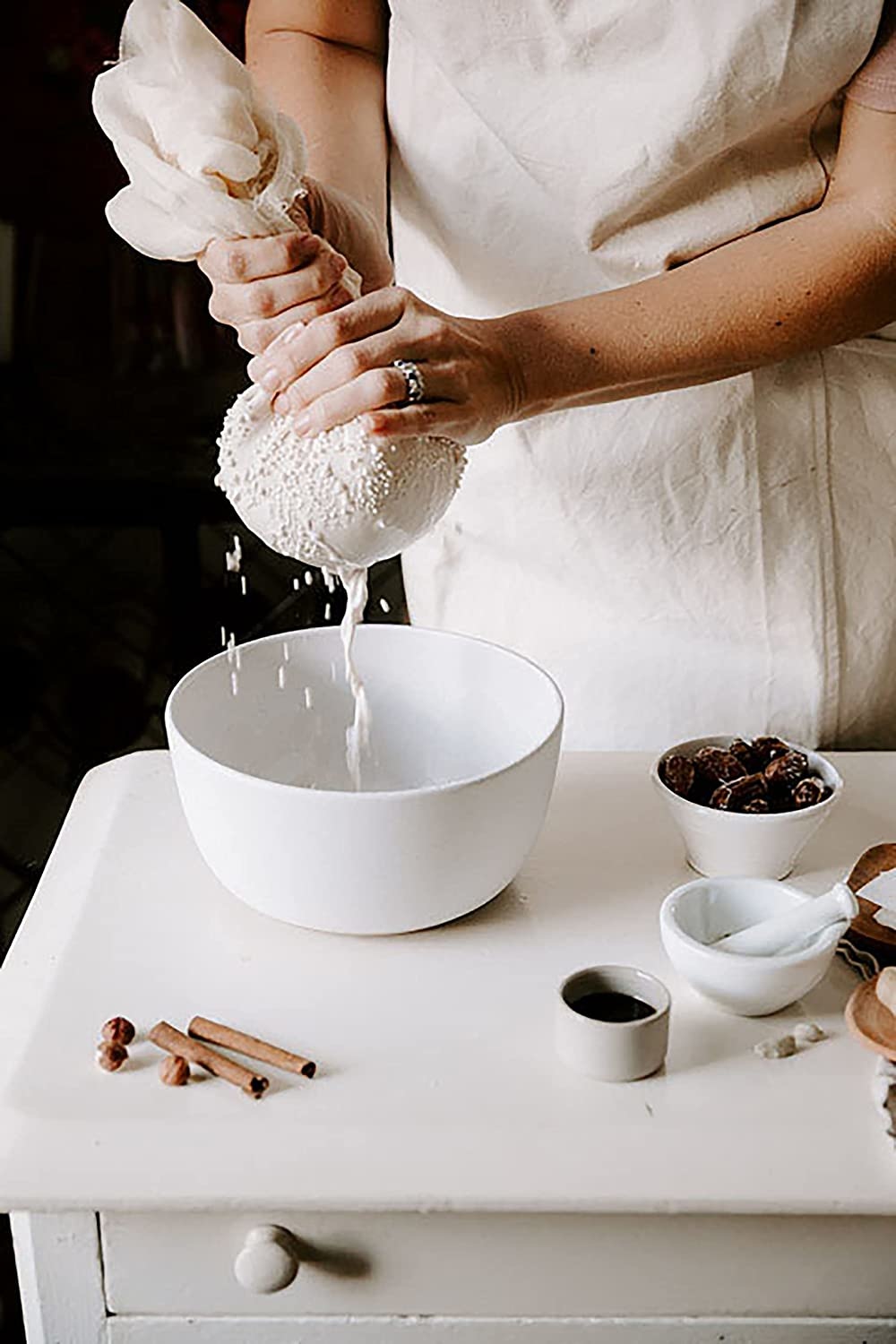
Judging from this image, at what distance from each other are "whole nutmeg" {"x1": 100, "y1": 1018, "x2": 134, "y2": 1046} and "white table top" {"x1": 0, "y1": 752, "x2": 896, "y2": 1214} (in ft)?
0.04

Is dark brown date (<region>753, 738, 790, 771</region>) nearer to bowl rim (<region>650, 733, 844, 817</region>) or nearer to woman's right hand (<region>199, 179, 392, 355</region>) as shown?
bowl rim (<region>650, 733, 844, 817</region>)

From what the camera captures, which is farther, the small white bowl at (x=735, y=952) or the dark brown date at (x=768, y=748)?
the dark brown date at (x=768, y=748)

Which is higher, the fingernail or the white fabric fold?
the white fabric fold

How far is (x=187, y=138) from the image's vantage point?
975 mm

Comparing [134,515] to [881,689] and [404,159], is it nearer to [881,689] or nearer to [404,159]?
[404,159]

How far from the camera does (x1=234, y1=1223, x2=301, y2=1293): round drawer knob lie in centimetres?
84

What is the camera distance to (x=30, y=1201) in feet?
2.70

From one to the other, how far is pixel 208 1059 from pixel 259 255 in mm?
471

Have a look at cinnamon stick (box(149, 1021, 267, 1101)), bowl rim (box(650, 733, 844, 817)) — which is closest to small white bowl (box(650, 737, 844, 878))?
bowl rim (box(650, 733, 844, 817))

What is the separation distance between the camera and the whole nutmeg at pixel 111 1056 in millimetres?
897

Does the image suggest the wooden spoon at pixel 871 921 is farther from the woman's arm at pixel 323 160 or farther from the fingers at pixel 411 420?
the woman's arm at pixel 323 160

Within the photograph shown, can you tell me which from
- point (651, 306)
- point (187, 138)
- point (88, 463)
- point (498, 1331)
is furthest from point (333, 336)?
point (88, 463)

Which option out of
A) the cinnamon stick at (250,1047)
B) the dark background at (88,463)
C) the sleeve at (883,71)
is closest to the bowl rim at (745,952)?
the cinnamon stick at (250,1047)

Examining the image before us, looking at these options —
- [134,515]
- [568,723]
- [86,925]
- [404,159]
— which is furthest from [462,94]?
[134,515]
